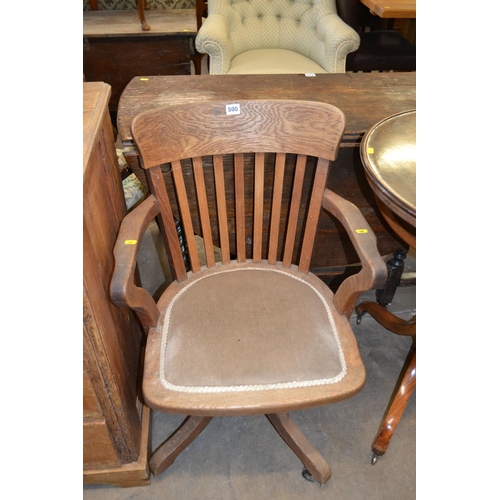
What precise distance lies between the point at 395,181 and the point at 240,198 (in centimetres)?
45

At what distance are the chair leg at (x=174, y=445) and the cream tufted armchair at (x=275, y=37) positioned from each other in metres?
1.85

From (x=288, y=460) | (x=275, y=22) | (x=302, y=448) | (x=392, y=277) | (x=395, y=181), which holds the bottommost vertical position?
(x=288, y=460)

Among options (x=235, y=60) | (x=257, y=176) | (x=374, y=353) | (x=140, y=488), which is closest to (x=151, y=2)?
(x=235, y=60)

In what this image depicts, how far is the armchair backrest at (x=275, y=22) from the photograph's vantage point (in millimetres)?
2654

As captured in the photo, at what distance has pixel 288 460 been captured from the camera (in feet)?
4.90

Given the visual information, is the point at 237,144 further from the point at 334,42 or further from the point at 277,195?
the point at 334,42

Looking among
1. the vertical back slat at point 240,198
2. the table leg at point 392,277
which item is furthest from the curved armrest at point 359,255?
the table leg at point 392,277

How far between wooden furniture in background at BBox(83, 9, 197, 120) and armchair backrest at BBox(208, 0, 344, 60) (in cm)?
50

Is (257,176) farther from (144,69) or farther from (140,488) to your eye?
(144,69)

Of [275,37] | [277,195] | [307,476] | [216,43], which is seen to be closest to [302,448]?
[307,476]

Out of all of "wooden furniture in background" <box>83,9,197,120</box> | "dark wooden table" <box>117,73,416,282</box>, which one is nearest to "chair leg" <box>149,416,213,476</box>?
"dark wooden table" <box>117,73,416,282</box>

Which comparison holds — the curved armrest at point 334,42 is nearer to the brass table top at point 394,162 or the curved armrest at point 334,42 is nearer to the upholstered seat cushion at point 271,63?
the upholstered seat cushion at point 271,63

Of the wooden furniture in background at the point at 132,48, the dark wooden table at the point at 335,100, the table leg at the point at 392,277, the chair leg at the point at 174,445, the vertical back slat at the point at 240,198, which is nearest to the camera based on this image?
the vertical back slat at the point at 240,198

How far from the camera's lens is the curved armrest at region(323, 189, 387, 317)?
105 cm
